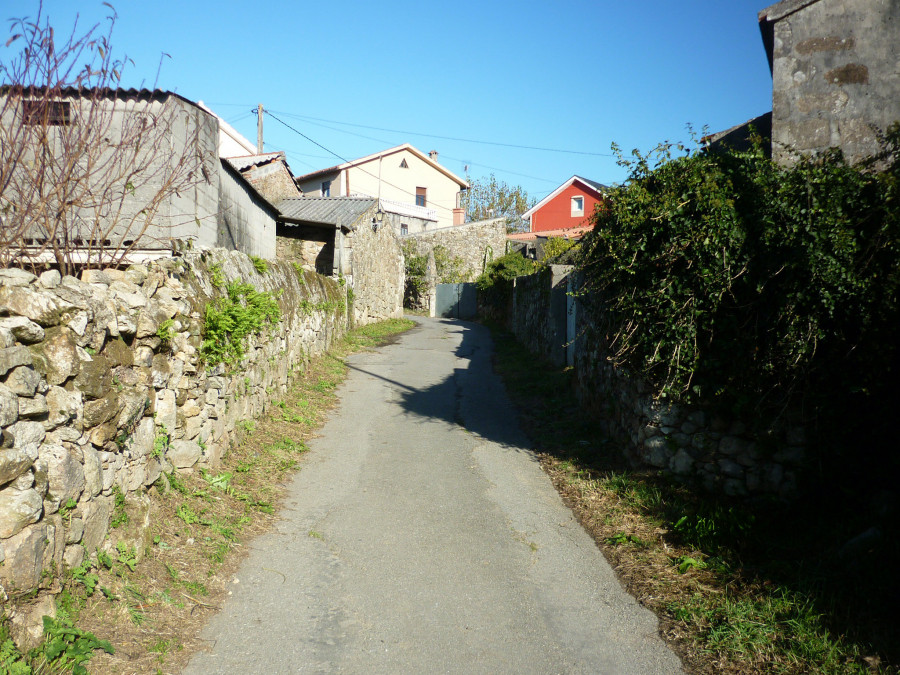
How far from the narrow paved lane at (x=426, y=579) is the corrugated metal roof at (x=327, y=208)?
12970 millimetres

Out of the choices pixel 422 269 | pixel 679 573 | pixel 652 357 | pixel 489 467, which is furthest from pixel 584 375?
pixel 422 269

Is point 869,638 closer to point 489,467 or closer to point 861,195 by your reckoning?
point 861,195

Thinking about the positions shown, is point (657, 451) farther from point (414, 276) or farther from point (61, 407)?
point (414, 276)

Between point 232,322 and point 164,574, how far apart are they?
2.67 m

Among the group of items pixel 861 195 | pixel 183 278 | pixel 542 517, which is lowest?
pixel 542 517

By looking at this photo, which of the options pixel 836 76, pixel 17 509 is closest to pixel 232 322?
pixel 17 509

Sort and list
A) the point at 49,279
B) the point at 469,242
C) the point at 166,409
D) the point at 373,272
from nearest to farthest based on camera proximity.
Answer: the point at 49,279
the point at 166,409
the point at 373,272
the point at 469,242

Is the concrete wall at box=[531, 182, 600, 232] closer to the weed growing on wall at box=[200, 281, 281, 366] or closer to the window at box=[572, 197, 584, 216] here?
the window at box=[572, 197, 584, 216]

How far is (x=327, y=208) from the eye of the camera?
21.4m

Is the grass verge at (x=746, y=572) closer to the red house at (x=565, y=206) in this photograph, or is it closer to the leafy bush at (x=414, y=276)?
the leafy bush at (x=414, y=276)

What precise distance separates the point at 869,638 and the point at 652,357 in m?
2.89

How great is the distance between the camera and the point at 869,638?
12.8 ft

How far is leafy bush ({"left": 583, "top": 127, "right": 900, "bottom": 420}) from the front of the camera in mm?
5148

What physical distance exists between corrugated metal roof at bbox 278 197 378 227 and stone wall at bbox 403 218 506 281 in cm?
1334
